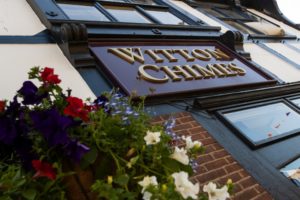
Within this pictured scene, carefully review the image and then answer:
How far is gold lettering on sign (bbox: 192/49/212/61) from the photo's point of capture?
186 inches

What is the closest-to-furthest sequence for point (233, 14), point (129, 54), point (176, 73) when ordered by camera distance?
point (129, 54), point (176, 73), point (233, 14)

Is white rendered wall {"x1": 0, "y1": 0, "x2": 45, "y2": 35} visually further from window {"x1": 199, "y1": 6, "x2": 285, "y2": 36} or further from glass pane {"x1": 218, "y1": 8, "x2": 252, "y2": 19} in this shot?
glass pane {"x1": 218, "y1": 8, "x2": 252, "y2": 19}

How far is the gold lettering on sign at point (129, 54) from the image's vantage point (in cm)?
387

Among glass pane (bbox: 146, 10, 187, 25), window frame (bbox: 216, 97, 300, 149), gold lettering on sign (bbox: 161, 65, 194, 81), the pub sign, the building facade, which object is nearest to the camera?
the building facade

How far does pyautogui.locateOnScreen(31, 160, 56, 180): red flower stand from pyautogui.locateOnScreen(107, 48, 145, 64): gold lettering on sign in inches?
99.9

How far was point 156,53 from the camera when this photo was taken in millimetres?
4363

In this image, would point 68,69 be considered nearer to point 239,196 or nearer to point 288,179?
point 239,196

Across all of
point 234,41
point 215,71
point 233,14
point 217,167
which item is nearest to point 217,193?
point 217,167

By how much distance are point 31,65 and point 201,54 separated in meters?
2.63

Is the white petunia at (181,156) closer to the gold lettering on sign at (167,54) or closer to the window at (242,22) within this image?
the gold lettering on sign at (167,54)

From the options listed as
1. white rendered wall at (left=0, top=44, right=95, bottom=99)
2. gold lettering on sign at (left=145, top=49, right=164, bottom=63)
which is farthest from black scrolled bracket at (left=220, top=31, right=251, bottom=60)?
white rendered wall at (left=0, top=44, right=95, bottom=99)

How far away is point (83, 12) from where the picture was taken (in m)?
4.93

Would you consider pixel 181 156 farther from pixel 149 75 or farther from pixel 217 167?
pixel 149 75

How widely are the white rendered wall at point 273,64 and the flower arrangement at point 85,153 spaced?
4.77 metres
